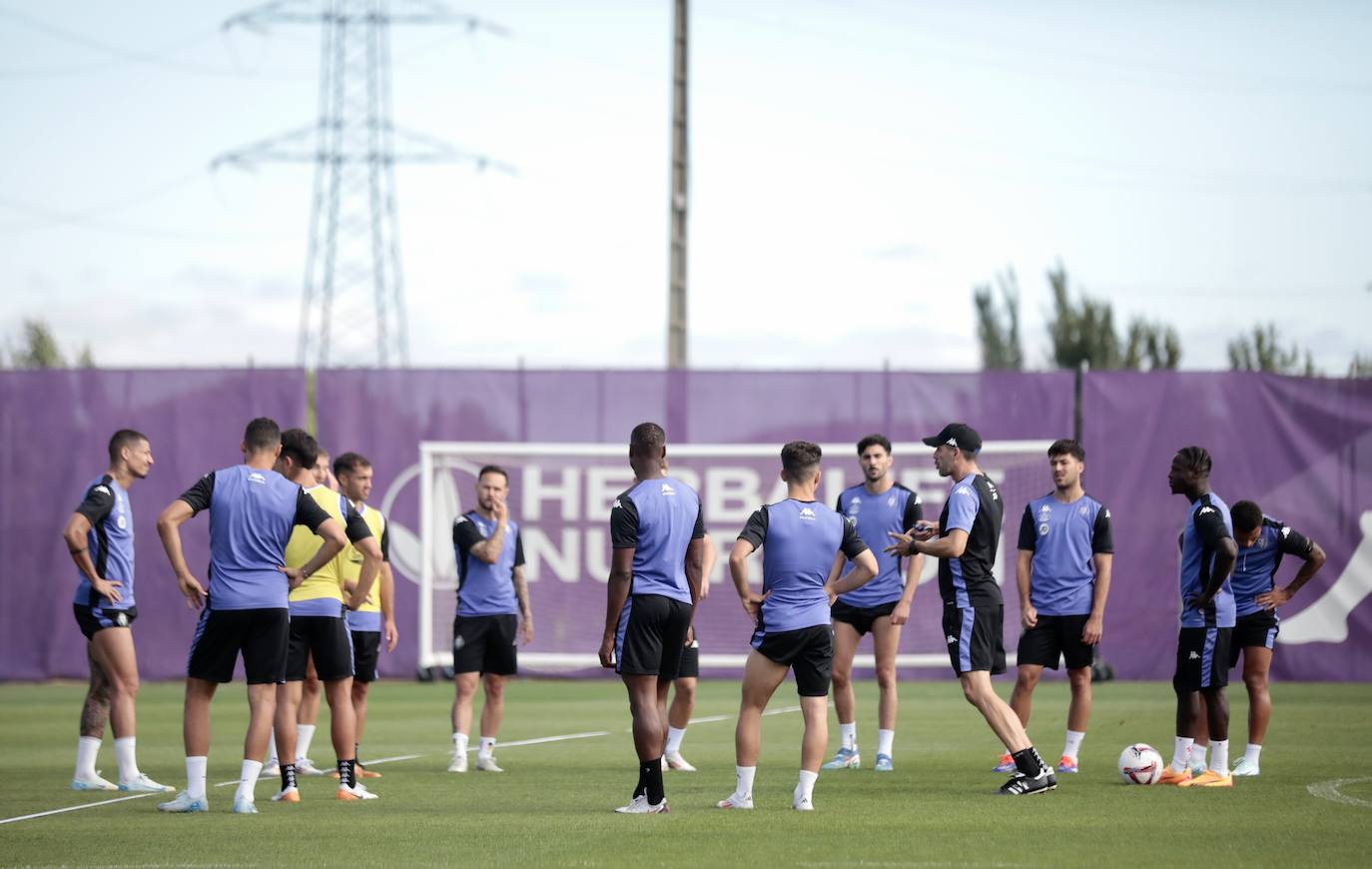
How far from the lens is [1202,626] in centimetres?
1105

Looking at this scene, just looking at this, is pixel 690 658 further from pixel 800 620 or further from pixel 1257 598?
pixel 1257 598

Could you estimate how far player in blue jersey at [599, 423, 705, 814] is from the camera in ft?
31.7

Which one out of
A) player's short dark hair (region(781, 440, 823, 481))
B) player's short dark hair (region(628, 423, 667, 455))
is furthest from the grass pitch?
player's short dark hair (region(628, 423, 667, 455))

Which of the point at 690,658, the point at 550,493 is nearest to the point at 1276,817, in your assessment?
the point at 690,658

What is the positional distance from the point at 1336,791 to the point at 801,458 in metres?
4.19

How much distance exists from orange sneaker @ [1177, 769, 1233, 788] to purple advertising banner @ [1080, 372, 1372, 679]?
9483 millimetres

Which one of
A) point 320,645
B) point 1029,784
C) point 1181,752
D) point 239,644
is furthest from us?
point 1181,752

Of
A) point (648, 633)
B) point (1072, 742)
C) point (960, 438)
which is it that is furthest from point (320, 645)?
point (1072, 742)

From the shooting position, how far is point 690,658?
1234cm

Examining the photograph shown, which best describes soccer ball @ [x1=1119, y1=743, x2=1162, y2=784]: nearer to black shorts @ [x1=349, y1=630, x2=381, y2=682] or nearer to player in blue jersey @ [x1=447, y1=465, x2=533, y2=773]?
player in blue jersey @ [x1=447, y1=465, x2=533, y2=773]

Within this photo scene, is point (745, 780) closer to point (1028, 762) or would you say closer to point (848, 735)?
point (1028, 762)

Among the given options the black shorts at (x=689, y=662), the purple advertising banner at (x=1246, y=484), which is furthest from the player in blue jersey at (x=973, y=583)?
the purple advertising banner at (x=1246, y=484)

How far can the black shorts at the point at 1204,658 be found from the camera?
10.9 meters

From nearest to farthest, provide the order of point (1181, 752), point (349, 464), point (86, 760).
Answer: point (1181, 752), point (86, 760), point (349, 464)
